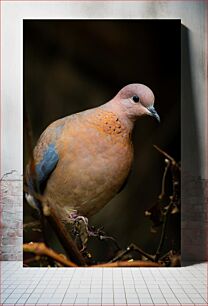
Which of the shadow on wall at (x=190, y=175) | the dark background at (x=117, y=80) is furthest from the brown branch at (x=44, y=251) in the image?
the shadow on wall at (x=190, y=175)

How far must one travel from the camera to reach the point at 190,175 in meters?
3.72

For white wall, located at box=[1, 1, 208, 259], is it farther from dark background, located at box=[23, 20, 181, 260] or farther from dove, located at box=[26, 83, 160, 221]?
dove, located at box=[26, 83, 160, 221]

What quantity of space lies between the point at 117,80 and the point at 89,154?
0.54 metres

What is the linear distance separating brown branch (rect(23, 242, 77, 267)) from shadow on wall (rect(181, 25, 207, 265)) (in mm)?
822

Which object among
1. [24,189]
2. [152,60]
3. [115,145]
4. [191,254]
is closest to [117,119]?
[115,145]

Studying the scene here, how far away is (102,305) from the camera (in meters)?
2.72

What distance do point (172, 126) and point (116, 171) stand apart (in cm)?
50

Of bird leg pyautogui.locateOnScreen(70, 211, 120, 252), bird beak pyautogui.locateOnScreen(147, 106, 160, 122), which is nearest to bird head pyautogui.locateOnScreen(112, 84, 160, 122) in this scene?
bird beak pyautogui.locateOnScreen(147, 106, 160, 122)

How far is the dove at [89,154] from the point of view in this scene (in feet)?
11.4

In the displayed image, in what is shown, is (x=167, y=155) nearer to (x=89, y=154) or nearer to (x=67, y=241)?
(x=89, y=154)

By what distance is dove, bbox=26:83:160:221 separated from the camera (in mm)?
3475

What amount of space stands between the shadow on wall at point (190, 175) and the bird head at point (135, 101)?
0.30 meters

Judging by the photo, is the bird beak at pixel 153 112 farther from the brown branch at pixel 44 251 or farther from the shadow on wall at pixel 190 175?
the brown branch at pixel 44 251

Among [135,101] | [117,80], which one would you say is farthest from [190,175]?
[117,80]
